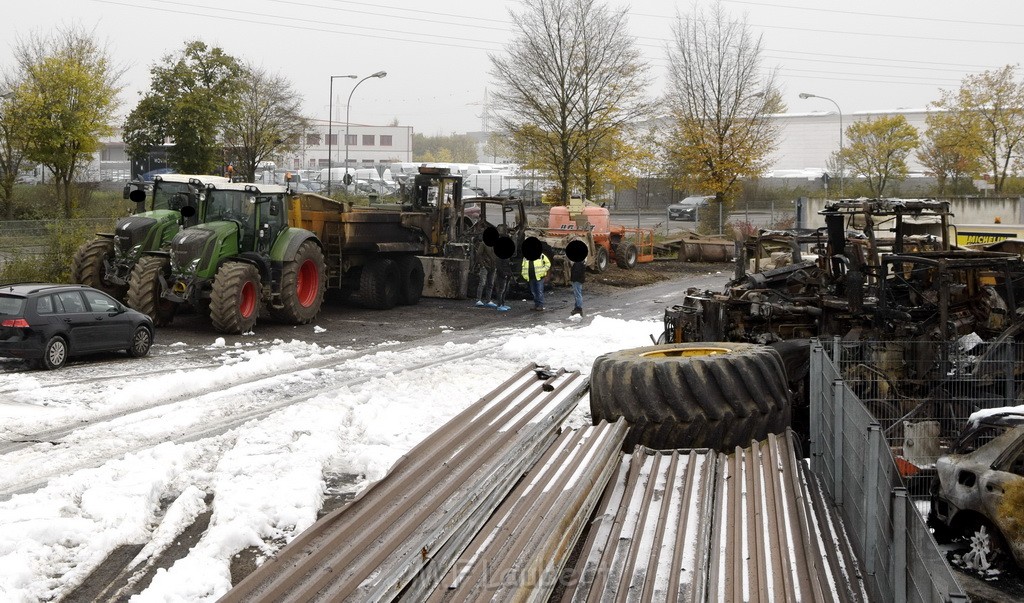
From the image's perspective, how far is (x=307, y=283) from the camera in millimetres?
19609

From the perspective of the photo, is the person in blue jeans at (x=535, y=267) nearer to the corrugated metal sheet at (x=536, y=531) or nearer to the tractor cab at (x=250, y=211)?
the tractor cab at (x=250, y=211)

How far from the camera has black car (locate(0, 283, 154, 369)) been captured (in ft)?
45.4

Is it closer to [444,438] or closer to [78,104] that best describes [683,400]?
[444,438]

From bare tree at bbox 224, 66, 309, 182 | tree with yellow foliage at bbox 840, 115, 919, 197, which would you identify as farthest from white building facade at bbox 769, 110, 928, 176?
bare tree at bbox 224, 66, 309, 182

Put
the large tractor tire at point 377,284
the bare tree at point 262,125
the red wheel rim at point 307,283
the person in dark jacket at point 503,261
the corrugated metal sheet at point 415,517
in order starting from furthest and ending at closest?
the bare tree at point 262,125 < the person in dark jacket at point 503,261 < the large tractor tire at point 377,284 < the red wheel rim at point 307,283 < the corrugated metal sheet at point 415,517

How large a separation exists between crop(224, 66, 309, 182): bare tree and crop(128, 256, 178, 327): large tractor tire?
21.8 metres

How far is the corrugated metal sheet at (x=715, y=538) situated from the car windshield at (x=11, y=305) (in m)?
9.50

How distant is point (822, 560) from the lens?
229 inches

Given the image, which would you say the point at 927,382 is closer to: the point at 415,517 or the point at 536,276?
the point at 415,517

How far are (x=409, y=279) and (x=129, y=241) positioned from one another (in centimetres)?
596

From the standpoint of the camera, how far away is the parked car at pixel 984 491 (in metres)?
7.23

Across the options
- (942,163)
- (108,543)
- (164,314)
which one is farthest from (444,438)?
(942,163)

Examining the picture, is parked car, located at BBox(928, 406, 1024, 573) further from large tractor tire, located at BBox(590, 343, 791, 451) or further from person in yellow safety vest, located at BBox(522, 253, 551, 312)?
person in yellow safety vest, located at BBox(522, 253, 551, 312)

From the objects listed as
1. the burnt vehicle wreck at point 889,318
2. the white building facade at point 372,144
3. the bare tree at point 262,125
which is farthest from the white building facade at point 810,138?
the burnt vehicle wreck at point 889,318
